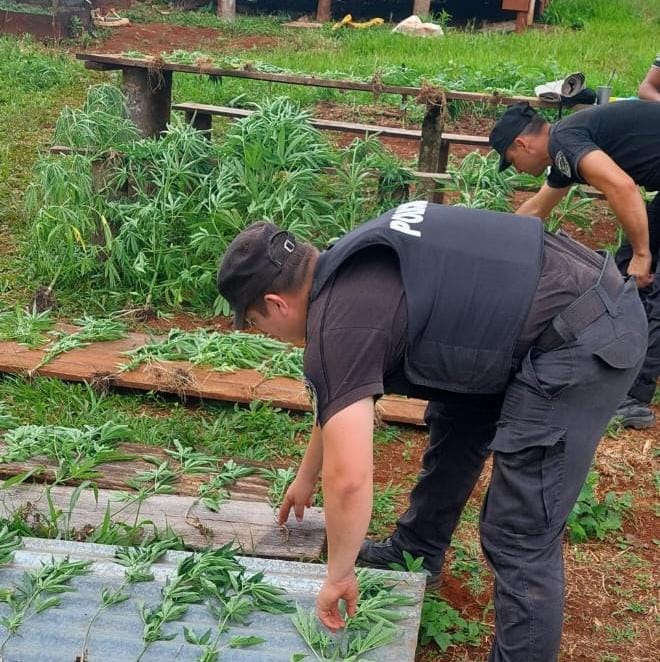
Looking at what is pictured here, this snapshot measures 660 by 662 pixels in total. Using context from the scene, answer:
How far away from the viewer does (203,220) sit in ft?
20.3

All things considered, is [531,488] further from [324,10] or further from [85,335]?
[324,10]

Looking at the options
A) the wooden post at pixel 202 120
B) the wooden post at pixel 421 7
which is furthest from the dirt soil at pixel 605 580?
the wooden post at pixel 421 7

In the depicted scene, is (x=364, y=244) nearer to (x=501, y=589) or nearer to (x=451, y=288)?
(x=451, y=288)

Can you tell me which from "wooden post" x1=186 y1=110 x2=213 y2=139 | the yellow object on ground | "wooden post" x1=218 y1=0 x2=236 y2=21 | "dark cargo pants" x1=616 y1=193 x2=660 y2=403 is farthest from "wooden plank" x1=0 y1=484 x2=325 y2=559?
"wooden post" x1=218 y1=0 x2=236 y2=21

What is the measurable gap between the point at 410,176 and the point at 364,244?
4.02 metres

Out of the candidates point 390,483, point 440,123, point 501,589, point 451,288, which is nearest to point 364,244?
point 451,288

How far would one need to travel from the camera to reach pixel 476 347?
257cm

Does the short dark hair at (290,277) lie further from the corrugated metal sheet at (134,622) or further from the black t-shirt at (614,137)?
the black t-shirt at (614,137)

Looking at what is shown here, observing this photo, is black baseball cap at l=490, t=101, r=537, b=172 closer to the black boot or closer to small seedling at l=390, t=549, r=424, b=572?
the black boot

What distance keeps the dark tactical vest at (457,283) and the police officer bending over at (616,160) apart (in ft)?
6.53

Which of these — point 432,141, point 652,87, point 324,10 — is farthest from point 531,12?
point 652,87

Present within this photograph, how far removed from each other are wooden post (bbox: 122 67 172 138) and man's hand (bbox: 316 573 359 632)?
524 centimetres

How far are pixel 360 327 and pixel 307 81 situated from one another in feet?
15.5

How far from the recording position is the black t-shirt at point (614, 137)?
4.56m
